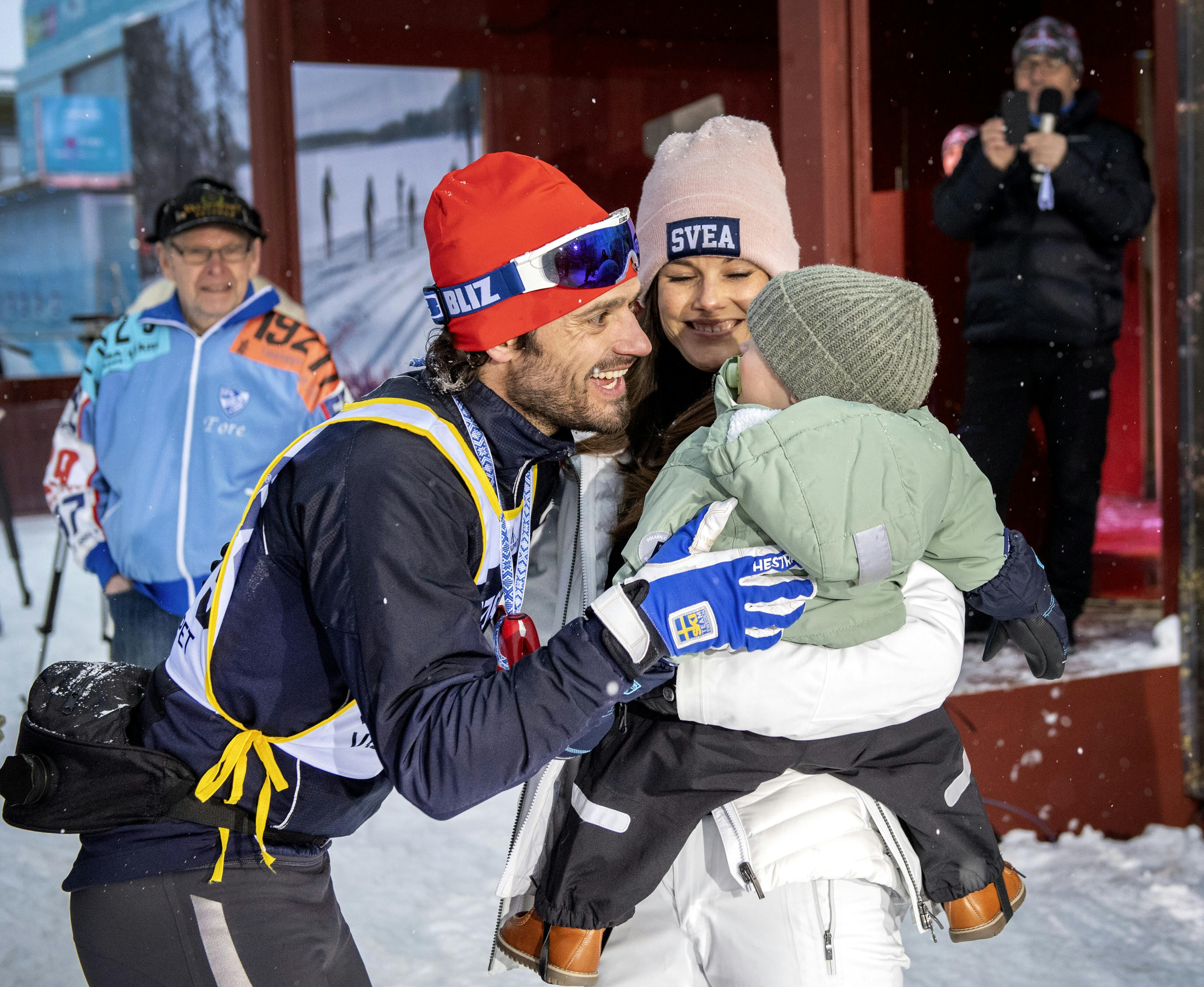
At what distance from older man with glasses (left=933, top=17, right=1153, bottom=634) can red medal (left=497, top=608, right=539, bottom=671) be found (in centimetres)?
236

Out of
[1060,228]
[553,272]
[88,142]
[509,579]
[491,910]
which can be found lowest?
[491,910]

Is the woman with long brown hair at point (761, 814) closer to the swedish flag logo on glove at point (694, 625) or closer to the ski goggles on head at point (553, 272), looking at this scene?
the swedish flag logo on glove at point (694, 625)

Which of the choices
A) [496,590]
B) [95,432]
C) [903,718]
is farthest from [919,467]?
[95,432]

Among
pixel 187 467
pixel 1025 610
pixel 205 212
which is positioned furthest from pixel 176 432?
pixel 1025 610

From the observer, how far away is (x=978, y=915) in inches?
69.6

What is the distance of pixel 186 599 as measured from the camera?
139 inches

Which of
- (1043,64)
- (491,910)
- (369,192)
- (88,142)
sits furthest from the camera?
(88,142)

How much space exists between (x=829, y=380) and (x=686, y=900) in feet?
2.63

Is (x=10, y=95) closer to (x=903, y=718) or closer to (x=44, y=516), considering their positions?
(x=44, y=516)

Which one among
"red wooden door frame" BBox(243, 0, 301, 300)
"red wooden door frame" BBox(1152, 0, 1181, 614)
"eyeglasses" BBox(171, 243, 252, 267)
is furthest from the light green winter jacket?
"red wooden door frame" BBox(243, 0, 301, 300)

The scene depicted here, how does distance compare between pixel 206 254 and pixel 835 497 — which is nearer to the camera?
pixel 835 497

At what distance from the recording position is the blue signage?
62.7 feet

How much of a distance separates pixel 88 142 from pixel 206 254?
17.7m

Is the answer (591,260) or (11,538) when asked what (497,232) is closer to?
(591,260)
